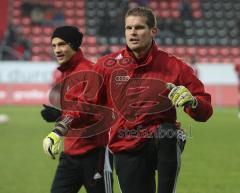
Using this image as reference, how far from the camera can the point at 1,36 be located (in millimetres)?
34156

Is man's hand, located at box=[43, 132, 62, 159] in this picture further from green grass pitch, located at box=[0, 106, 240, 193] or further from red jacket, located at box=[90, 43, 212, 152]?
green grass pitch, located at box=[0, 106, 240, 193]

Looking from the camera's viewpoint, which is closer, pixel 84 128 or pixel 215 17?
pixel 84 128

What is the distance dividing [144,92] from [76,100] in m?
1.00

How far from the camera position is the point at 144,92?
5.47m

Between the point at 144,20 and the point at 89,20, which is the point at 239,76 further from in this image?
the point at 144,20

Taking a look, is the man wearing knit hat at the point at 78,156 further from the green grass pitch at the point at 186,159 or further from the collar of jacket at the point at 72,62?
the green grass pitch at the point at 186,159

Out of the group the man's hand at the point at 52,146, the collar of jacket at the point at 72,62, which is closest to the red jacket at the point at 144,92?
the man's hand at the point at 52,146

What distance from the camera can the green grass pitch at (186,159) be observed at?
33.6ft

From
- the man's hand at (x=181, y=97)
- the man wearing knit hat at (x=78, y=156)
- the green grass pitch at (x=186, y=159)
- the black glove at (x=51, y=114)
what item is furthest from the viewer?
the green grass pitch at (x=186, y=159)

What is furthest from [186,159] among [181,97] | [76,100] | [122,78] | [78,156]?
[181,97]

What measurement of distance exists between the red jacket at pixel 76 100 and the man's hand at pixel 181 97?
1340 mm

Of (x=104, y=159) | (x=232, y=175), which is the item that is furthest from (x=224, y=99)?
(x=104, y=159)

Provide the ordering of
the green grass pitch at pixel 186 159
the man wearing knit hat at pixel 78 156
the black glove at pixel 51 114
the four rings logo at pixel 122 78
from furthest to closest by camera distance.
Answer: the green grass pitch at pixel 186 159 < the black glove at pixel 51 114 < the man wearing knit hat at pixel 78 156 < the four rings logo at pixel 122 78

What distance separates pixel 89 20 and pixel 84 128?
1235 inches
